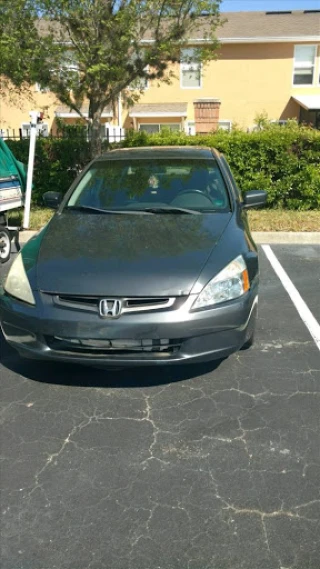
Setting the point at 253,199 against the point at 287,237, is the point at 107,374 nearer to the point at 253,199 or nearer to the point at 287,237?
the point at 253,199

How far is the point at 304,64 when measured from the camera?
21.8 meters

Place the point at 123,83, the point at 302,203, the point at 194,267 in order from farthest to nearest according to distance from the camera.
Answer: the point at 302,203, the point at 123,83, the point at 194,267

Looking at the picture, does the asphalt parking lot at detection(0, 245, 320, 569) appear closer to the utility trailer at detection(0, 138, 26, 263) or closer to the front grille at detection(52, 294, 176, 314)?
the front grille at detection(52, 294, 176, 314)

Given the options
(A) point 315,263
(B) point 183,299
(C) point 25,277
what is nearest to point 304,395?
(B) point 183,299

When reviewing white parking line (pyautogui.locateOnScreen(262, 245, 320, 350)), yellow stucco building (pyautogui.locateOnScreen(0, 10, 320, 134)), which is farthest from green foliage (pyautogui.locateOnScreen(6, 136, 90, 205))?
yellow stucco building (pyautogui.locateOnScreen(0, 10, 320, 134))

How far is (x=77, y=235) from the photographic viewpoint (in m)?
3.52

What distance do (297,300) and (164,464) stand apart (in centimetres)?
285

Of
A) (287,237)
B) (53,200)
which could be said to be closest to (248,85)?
(287,237)

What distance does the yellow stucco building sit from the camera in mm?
21312

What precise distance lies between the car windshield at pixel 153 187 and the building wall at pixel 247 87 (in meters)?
18.5

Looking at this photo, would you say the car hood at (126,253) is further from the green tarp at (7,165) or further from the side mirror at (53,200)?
the green tarp at (7,165)

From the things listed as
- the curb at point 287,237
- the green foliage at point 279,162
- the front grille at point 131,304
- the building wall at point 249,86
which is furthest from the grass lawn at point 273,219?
the building wall at point 249,86

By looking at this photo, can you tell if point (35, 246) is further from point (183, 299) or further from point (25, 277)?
point (183, 299)

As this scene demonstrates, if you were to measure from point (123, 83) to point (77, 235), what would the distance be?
5.60m
